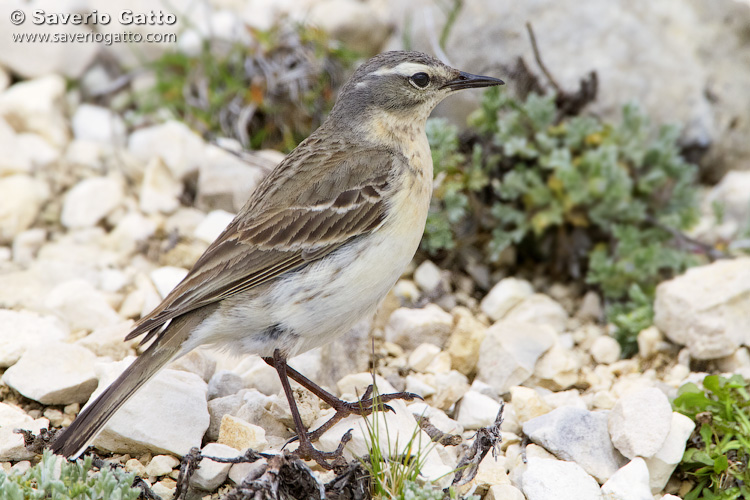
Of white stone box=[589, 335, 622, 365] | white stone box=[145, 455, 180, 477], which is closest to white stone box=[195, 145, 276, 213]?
white stone box=[589, 335, 622, 365]

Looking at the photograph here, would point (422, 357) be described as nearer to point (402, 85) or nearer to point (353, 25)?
point (402, 85)

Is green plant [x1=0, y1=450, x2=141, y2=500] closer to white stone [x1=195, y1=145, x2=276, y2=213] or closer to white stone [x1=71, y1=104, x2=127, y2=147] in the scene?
white stone [x1=195, y1=145, x2=276, y2=213]

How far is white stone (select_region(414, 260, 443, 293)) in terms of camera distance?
697cm

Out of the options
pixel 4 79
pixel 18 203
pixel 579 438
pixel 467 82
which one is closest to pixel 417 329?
pixel 579 438

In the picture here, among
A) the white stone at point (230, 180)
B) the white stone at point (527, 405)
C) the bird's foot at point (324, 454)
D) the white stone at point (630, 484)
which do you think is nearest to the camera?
the white stone at point (630, 484)

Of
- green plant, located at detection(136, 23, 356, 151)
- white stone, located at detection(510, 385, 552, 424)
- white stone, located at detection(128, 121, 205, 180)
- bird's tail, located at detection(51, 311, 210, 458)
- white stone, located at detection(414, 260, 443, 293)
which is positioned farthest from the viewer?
green plant, located at detection(136, 23, 356, 151)

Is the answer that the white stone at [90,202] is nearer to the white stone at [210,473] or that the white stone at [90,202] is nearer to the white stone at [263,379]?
the white stone at [263,379]

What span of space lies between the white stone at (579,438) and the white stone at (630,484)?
0.22m

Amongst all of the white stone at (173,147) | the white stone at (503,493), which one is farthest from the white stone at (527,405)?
the white stone at (173,147)

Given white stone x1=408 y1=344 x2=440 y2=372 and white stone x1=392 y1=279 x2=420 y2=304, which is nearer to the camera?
white stone x1=408 y1=344 x2=440 y2=372

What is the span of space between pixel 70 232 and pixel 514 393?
4205 millimetres

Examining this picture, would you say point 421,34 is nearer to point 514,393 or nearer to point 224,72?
point 224,72

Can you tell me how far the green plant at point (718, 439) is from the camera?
14.7 ft

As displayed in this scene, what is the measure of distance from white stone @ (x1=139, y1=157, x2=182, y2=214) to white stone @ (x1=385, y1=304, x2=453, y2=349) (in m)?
2.48
